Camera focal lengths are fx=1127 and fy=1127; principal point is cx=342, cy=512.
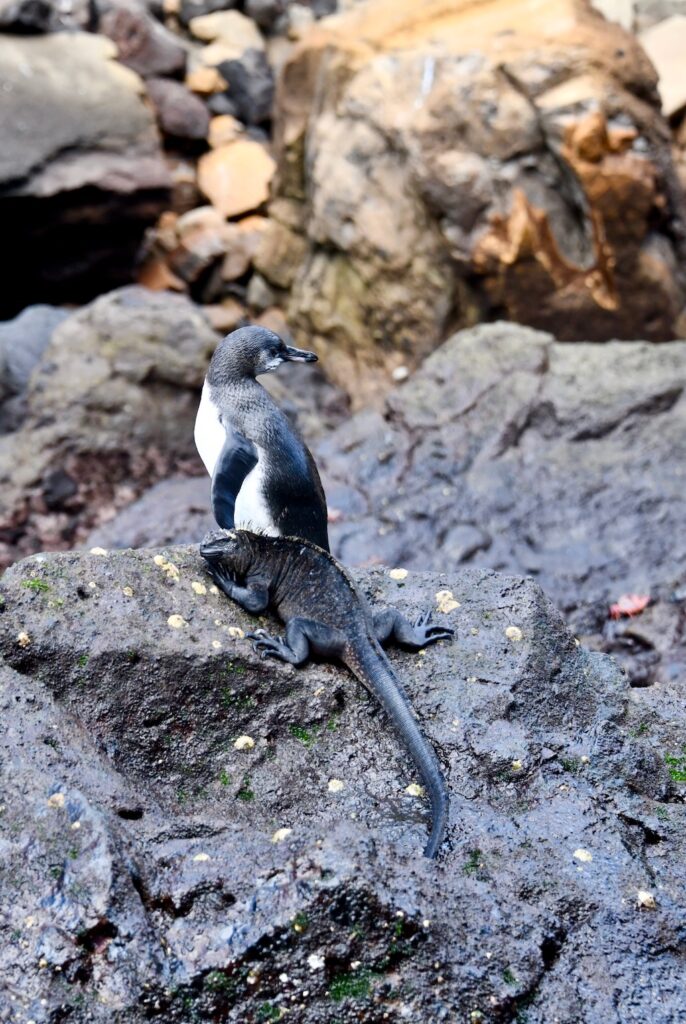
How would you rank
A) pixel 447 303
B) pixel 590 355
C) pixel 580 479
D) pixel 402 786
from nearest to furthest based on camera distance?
pixel 402 786, pixel 580 479, pixel 590 355, pixel 447 303

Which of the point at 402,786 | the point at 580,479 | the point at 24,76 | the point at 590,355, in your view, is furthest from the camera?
the point at 24,76

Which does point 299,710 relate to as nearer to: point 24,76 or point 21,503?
point 21,503

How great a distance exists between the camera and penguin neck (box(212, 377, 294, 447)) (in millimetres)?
4672

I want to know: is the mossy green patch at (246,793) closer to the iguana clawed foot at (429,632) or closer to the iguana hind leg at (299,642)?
the iguana hind leg at (299,642)

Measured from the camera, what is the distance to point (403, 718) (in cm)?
379

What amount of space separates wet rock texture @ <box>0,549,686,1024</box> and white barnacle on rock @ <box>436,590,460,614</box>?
113mm

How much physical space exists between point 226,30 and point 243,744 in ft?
54.7

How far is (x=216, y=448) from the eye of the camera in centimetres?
470

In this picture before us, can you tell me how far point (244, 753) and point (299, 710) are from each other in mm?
259

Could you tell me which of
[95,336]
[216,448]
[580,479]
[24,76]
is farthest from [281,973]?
[24,76]

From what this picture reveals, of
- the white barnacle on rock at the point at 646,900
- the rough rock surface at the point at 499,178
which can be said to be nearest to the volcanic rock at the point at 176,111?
the rough rock surface at the point at 499,178

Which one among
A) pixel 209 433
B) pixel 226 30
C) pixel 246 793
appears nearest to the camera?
pixel 246 793

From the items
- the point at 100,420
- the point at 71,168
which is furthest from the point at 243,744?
the point at 71,168

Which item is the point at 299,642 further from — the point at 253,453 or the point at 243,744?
the point at 253,453
